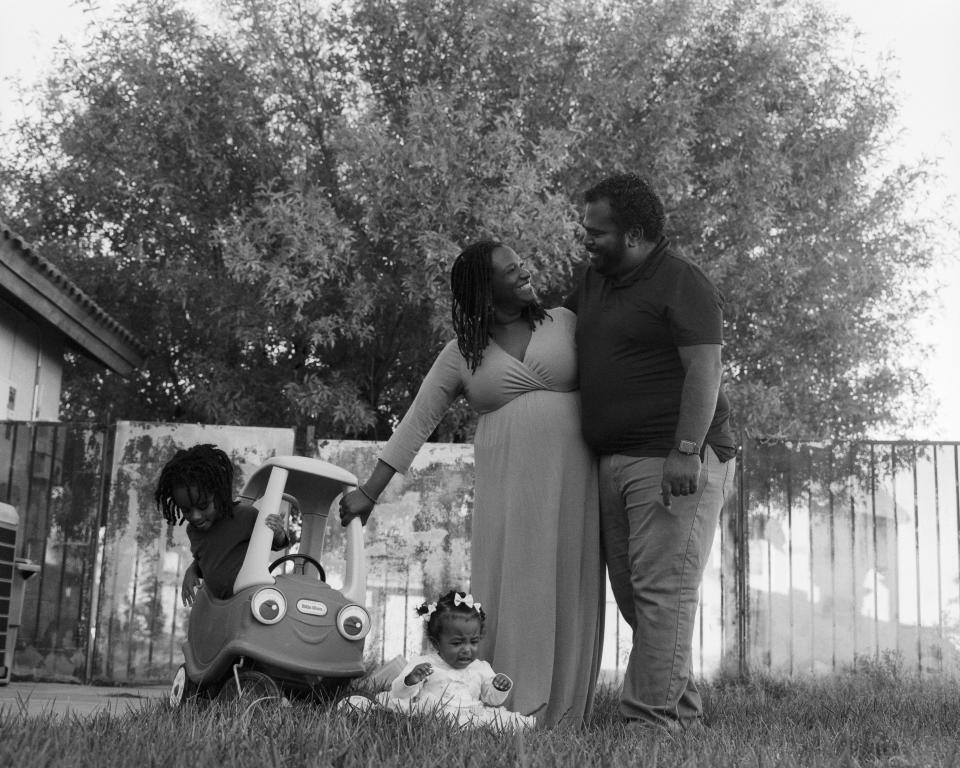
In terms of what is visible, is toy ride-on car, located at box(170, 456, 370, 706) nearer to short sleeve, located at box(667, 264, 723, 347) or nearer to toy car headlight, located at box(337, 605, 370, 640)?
toy car headlight, located at box(337, 605, 370, 640)

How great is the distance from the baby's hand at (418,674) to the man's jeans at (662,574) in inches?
25.2

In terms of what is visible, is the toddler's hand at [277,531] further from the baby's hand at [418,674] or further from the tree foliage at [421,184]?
the tree foliage at [421,184]

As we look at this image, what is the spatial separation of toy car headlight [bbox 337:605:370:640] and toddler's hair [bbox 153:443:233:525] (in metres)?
0.59

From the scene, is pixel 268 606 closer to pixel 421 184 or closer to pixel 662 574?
pixel 662 574

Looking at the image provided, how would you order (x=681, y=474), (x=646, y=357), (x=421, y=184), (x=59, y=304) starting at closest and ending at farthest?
1. (x=681, y=474)
2. (x=646, y=357)
3. (x=59, y=304)
4. (x=421, y=184)

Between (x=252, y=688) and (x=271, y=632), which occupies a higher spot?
(x=271, y=632)

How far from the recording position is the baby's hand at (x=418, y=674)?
12.3 feet

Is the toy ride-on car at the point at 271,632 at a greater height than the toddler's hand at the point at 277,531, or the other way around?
the toddler's hand at the point at 277,531

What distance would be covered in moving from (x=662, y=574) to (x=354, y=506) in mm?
1067

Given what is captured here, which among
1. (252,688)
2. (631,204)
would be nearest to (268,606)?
(252,688)

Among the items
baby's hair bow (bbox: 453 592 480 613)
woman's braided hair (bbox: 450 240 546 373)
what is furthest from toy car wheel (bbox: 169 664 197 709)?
woman's braided hair (bbox: 450 240 546 373)

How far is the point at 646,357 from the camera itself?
383 cm

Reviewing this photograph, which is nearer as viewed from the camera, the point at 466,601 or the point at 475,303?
the point at 466,601

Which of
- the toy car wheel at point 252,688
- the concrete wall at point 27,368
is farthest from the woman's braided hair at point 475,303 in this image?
the concrete wall at point 27,368
